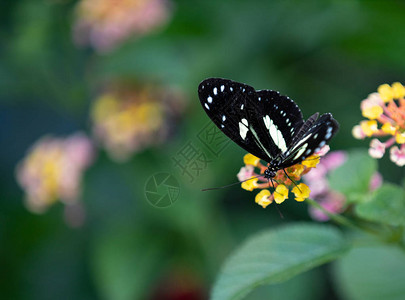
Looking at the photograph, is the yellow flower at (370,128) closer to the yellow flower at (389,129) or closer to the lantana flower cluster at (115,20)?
the yellow flower at (389,129)

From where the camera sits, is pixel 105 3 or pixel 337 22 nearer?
pixel 337 22

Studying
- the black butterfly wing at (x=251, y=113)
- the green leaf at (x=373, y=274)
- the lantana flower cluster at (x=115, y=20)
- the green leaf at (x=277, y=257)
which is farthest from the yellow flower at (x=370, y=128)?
the lantana flower cluster at (x=115, y=20)

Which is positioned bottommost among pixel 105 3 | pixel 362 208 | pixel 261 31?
pixel 362 208

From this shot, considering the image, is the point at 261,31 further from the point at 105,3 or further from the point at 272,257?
the point at 272,257

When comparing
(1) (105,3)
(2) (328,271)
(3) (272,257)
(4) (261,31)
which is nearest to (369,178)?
(3) (272,257)

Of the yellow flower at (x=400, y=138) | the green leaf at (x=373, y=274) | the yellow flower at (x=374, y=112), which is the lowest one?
the green leaf at (x=373, y=274)

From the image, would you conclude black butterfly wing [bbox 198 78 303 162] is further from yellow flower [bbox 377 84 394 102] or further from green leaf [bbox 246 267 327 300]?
green leaf [bbox 246 267 327 300]
